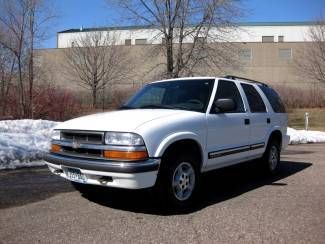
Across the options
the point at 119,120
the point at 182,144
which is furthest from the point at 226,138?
the point at 119,120

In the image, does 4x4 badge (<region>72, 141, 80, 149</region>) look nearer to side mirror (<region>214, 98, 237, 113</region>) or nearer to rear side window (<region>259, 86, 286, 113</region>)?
side mirror (<region>214, 98, 237, 113</region>)

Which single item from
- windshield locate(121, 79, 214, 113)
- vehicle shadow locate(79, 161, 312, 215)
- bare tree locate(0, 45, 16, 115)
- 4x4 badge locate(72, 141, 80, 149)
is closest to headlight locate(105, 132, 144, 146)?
4x4 badge locate(72, 141, 80, 149)

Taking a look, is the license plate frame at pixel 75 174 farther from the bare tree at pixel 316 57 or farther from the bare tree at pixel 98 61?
the bare tree at pixel 98 61

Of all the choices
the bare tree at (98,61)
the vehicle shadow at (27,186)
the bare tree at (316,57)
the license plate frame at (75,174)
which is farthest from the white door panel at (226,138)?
the bare tree at (98,61)

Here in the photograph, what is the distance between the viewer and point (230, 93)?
7652mm

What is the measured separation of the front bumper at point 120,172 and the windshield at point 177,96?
1411 millimetres

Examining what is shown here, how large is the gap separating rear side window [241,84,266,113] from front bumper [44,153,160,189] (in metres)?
2.99

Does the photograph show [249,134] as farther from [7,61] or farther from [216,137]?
[7,61]

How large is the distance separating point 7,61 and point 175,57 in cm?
755

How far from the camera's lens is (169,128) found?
598 centimetres

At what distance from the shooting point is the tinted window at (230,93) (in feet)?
24.1

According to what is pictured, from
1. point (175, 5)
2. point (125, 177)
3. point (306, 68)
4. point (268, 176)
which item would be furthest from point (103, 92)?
point (125, 177)

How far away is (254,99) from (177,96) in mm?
1855

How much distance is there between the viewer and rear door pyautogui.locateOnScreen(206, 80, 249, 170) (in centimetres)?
679
